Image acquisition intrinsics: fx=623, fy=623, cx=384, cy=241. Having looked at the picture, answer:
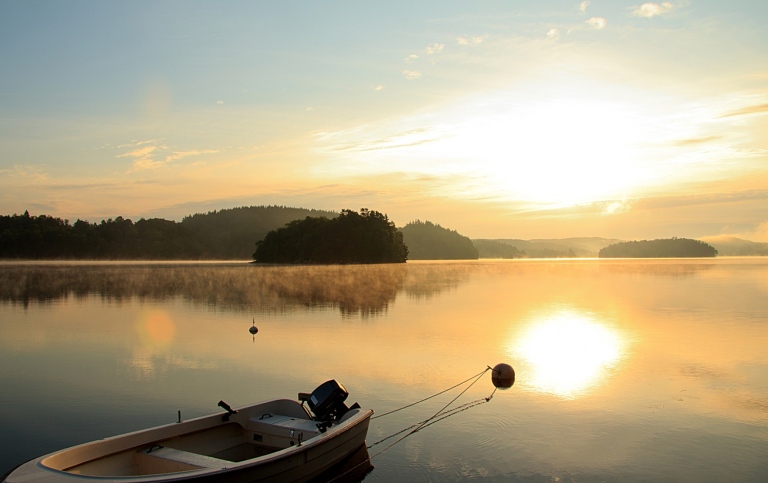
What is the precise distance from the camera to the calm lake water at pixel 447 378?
38.1 feet

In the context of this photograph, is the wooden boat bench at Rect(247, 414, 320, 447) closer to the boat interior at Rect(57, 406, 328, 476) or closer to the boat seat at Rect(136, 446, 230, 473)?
the boat interior at Rect(57, 406, 328, 476)

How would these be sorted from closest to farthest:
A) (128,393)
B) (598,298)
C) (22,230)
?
(128,393) → (598,298) → (22,230)

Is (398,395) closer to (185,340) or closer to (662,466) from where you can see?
(662,466)

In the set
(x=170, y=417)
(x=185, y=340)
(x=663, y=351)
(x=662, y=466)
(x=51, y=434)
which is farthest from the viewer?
(x=185, y=340)

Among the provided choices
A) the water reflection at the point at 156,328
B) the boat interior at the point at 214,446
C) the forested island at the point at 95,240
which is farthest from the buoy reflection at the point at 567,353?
the forested island at the point at 95,240

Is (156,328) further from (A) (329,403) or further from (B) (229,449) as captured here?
(A) (329,403)

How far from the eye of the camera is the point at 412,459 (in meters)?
11.5

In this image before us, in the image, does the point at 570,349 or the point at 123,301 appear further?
the point at 123,301

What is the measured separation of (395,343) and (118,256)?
177 meters

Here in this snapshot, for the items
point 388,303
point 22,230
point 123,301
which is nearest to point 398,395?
point 388,303

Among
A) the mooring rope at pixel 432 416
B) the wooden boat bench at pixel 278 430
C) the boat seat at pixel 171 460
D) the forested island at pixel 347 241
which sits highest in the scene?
the forested island at pixel 347 241

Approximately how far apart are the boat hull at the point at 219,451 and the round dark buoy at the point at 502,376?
669 cm

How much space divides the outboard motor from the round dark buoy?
6561mm

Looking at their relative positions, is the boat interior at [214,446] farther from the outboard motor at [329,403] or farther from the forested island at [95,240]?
the forested island at [95,240]
